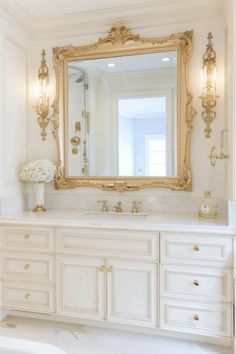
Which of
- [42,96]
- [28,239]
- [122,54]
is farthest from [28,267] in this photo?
[122,54]

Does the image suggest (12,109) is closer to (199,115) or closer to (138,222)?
(138,222)

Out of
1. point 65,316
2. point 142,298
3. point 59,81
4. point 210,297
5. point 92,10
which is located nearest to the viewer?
point 210,297

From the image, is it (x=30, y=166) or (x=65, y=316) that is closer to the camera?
(x=65, y=316)

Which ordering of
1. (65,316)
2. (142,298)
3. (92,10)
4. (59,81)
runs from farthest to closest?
(59,81), (92,10), (65,316), (142,298)

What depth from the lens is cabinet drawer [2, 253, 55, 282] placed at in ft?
8.28

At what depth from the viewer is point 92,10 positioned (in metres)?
2.81

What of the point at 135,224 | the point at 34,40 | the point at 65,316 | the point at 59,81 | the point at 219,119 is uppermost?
the point at 34,40

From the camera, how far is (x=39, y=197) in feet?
9.64

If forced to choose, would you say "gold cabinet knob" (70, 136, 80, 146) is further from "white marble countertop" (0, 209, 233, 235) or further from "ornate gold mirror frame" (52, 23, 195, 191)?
"white marble countertop" (0, 209, 233, 235)

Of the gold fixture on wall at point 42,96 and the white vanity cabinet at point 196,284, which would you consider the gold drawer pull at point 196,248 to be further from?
the gold fixture on wall at point 42,96

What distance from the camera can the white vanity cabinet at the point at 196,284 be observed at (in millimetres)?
2160

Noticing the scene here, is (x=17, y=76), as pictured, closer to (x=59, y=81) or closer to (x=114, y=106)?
(x=59, y=81)

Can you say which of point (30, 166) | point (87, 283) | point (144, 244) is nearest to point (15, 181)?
point (30, 166)

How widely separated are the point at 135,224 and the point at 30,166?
1.14 meters
